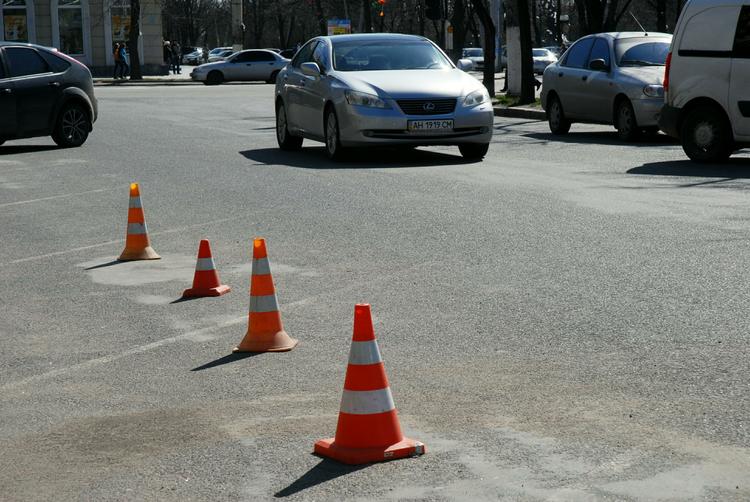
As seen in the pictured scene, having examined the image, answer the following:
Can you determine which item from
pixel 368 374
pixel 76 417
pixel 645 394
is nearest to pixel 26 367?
pixel 76 417

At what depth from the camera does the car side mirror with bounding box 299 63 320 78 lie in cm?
1809

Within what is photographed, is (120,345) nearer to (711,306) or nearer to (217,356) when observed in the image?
(217,356)

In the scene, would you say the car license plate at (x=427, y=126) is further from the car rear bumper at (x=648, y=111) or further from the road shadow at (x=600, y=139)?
the car rear bumper at (x=648, y=111)

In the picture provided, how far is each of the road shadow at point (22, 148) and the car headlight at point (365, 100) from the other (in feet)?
21.7

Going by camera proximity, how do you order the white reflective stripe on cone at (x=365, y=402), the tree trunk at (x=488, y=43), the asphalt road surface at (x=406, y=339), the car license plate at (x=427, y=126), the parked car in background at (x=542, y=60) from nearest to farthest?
the asphalt road surface at (x=406, y=339) → the white reflective stripe on cone at (x=365, y=402) → the car license plate at (x=427, y=126) → the tree trunk at (x=488, y=43) → the parked car in background at (x=542, y=60)

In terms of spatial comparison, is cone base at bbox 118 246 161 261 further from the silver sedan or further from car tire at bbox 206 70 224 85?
car tire at bbox 206 70 224 85

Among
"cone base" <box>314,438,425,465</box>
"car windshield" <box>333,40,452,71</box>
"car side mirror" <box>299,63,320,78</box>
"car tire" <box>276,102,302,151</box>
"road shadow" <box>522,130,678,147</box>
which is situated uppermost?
"car windshield" <box>333,40,452,71</box>

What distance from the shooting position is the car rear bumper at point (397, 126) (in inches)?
664

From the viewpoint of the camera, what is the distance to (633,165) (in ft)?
53.8

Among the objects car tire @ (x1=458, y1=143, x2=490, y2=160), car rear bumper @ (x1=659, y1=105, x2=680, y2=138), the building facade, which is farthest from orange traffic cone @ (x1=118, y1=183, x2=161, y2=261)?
the building facade

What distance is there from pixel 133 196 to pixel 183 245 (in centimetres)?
79

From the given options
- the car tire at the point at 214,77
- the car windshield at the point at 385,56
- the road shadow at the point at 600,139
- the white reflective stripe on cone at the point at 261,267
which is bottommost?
the white reflective stripe on cone at the point at 261,267

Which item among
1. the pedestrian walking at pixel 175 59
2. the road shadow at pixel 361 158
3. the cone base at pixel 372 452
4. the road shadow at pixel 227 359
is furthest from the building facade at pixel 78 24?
the cone base at pixel 372 452

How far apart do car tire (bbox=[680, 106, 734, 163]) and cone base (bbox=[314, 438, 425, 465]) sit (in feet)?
40.1
